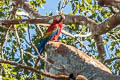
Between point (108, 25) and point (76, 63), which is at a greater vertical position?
point (108, 25)

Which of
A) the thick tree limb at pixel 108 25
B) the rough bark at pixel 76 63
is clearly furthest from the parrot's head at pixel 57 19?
the rough bark at pixel 76 63

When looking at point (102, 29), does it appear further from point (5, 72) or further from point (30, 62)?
point (30, 62)

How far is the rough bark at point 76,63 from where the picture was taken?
4.20 meters

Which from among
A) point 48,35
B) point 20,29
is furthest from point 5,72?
point 20,29

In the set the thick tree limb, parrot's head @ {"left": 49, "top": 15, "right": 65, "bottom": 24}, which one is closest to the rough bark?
the thick tree limb

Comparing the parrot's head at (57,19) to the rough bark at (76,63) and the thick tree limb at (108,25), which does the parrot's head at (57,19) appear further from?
the rough bark at (76,63)

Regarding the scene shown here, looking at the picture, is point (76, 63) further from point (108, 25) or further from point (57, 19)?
point (57, 19)

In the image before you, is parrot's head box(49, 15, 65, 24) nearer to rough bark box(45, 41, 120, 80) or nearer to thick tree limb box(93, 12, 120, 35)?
thick tree limb box(93, 12, 120, 35)

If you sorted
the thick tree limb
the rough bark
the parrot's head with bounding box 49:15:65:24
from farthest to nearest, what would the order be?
the parrot's head with bounding box 49:15:65:24
the thick tree limb
the rough bark

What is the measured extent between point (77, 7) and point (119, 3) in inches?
117

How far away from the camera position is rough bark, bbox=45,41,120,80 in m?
4.20

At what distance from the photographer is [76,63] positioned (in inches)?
173

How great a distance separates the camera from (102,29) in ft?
15.5

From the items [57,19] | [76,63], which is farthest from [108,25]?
[57,19]
